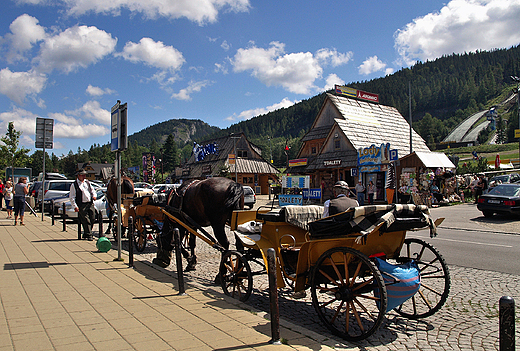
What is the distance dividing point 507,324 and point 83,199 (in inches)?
446

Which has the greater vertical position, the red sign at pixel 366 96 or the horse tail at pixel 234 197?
the red sign at pixel 366 96

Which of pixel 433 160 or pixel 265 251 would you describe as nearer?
pixel 265 251

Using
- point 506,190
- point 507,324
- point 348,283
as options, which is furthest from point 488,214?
point 507,324

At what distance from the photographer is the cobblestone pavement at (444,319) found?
13.5 feet

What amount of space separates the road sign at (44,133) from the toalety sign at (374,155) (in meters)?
20.5

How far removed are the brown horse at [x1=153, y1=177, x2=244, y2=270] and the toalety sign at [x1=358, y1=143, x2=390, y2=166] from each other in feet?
68.4

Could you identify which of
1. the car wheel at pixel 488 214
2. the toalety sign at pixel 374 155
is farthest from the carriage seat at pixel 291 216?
the toalety sign at pixel 374 155

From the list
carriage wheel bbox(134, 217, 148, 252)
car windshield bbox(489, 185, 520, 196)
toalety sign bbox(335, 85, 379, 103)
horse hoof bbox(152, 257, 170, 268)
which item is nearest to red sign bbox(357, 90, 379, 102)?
toalety sign bbox(335, 85, 379, 103)

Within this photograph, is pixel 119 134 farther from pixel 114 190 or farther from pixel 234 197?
pixel 114 190

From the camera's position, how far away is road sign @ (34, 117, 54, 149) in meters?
18.9

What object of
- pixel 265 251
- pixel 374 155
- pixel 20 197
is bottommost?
pixel 265 251

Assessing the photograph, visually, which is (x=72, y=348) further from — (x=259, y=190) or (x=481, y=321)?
(x=259, y=190)

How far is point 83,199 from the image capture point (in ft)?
37.3

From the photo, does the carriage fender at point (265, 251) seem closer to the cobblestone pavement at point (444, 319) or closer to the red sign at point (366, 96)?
the cobblestone pavement at point (444, 319)
